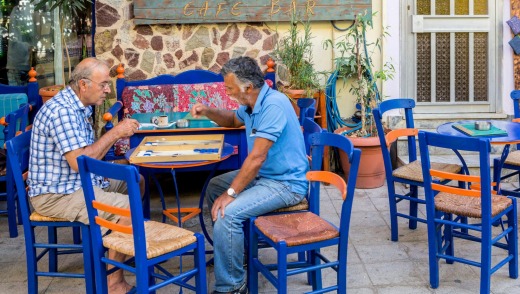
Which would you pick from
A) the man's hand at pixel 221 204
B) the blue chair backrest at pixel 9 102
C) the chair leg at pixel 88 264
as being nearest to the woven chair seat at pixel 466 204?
the man's hand at pixel 221 204

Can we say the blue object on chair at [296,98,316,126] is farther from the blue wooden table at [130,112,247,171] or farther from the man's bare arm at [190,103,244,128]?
the man's bare arm at [190,103,244,128]

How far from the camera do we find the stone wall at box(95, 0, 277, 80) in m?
6.95

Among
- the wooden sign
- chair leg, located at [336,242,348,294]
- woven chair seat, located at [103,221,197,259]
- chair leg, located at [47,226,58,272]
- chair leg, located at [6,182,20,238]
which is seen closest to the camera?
woven chair seat, located at [103,221,197,259]

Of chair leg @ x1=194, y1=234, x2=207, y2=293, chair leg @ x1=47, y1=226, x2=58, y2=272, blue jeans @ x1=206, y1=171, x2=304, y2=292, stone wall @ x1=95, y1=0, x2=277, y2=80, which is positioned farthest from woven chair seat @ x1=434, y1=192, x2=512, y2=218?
stone wall @ x1=95, y1=0, x2=277, y2=80

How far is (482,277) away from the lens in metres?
4.01

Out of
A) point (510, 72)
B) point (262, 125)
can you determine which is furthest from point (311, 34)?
point (262, 125)

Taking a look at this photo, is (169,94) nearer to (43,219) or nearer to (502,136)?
(43,219)

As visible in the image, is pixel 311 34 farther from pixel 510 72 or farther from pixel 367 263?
pixel 367 263

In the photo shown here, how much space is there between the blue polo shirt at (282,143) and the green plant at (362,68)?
2717 mm

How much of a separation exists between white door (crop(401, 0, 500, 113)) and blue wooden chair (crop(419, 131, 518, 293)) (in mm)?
3051

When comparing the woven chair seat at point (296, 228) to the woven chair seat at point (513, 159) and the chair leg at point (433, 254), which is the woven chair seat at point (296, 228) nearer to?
the chair leg at point (433, 254)

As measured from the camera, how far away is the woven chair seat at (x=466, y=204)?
161 inches

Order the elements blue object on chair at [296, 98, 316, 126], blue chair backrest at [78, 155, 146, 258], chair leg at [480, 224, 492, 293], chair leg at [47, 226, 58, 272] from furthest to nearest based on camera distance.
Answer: blue object on chair at [296, 98, 316, 126]
chair leg at [47, 226, 58, 272]
chair leg at [480, 224, 492, 293]
blue chair backrest at [78, 155, 146, 258]

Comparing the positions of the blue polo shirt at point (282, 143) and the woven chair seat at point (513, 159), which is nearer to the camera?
the blue polo shirt at point (282, 143)
